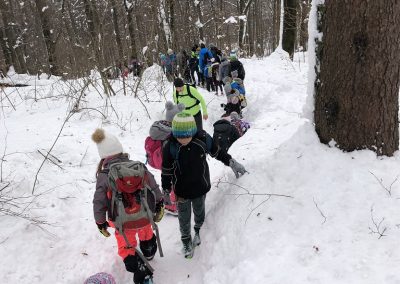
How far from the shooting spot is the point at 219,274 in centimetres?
345

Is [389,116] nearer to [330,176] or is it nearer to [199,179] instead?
[330,176]

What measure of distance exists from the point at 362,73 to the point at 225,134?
3.08 meters

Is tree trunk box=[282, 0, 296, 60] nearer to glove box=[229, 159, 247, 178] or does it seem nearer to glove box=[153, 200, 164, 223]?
glove box=[229, 159, 247, 178]

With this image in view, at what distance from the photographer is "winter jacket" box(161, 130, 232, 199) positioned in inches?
147

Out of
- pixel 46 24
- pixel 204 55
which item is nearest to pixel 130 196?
pixel 204 55

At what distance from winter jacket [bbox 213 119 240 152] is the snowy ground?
1.44ft

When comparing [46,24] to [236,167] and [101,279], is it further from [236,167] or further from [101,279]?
[101,279]

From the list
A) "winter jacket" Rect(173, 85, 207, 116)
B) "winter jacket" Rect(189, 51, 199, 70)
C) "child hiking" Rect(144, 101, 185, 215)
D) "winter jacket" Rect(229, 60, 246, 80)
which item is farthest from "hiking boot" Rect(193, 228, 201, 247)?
"winter jacket" Rect(189, 51, 199, 70)

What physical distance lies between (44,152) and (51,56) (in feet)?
40.8

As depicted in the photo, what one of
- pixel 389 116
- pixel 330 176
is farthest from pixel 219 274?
pixel 389 116

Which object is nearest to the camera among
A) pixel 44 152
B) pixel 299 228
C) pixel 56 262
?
pixel 299 228

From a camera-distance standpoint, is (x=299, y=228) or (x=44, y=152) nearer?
(x=299, y=228)

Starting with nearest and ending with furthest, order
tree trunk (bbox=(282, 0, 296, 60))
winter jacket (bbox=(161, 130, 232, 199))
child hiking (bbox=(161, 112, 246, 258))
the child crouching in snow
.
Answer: child hiking (bbox=(161, 112, 246, 258))
winter jacket (bbox=(161, 130, 232, 199))
the child crouching in snow
tree trunk (bbox=(282, 0, 296, 60))

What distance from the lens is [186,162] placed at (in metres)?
3.74
